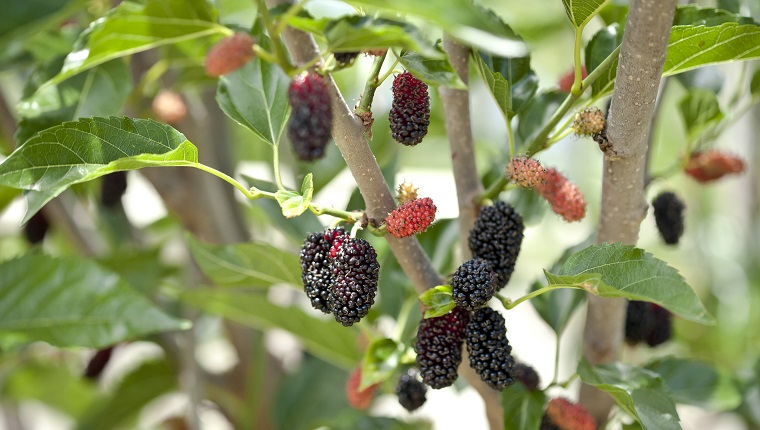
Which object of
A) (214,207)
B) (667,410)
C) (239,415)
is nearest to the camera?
(667,410)

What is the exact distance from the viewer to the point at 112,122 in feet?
1.87

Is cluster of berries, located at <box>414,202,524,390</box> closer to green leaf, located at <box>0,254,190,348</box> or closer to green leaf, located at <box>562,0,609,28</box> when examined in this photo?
green leaf, located at <box>562,0,609,28</box>

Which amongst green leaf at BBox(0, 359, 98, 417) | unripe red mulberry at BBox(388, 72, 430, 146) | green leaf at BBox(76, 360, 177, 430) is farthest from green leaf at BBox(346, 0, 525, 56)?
green leaf at BBox(0, 359, 98, 417)

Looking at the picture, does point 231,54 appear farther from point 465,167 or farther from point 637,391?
point 637,391

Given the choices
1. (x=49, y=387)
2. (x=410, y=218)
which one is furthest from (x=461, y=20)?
(x=49, y=387)

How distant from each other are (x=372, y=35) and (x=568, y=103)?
0.22 metres

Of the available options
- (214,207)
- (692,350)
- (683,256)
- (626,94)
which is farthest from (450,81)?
(683,256)

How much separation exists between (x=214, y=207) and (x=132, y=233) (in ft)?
0.89

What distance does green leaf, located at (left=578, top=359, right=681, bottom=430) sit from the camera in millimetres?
612

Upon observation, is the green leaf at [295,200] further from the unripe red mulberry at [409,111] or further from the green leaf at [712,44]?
the green leaf at [712,44]

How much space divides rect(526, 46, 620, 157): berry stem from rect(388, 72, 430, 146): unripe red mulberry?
0.38 feet

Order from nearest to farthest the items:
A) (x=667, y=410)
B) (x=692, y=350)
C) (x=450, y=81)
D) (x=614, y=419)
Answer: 1. (x=450, y=81)
2. (x=667, y=410)
3. (x=614, y=419)
4. (x=692, y=350)

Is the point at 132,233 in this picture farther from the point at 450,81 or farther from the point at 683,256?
the point at 683,256

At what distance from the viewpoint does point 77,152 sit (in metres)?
0.56
